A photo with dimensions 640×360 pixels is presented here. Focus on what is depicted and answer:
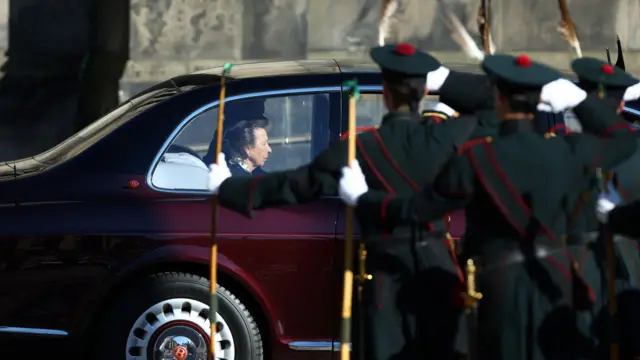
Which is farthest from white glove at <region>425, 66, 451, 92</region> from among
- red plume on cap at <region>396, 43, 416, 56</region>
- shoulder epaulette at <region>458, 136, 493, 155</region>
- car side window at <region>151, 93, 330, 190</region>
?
car side window at <region>151, 93, 330, 190</region>

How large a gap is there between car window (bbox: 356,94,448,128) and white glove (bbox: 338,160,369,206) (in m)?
1.62

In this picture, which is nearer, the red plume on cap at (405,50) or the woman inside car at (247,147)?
the red plume on cap at (405,50)

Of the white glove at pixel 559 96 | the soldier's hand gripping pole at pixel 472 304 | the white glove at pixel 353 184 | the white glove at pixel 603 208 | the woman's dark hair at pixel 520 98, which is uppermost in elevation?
the white glove at pixel 559 96

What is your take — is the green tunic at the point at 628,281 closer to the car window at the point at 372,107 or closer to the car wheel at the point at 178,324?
the car window at the point at 372,107

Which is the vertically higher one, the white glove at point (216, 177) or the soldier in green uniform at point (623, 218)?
the white glove at point (216, 177)

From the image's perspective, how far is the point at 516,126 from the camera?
521 cm

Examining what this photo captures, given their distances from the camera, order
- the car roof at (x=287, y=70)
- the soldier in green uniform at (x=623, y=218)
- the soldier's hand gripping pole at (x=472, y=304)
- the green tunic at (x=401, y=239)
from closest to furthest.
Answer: the soldier in green uniform at (x=623, y=218) < the soldier's hand gripping pole at (x=472, y=304) < the green tunic at (x=401, y=239) < the car roof at (x=287, y=70)

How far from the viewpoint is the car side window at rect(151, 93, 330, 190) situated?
705cm

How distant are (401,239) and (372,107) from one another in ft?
5.47

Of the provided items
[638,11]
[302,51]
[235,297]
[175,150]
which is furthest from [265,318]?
[638,11]

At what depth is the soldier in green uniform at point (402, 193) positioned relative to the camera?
5496mm

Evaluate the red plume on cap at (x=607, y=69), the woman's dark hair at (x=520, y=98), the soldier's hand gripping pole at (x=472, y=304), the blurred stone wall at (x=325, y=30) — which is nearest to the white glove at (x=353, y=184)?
the soldier's hand gripping pole at (x=472, y=304)

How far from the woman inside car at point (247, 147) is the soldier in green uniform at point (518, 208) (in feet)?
5.51

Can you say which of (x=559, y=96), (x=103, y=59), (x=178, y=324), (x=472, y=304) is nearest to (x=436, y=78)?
(x=559, y=96)
